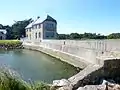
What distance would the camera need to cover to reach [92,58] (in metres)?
13.6

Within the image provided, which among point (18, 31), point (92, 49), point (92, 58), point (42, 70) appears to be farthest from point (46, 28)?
point (92, 58)

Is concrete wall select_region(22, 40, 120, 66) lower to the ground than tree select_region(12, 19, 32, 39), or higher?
lower

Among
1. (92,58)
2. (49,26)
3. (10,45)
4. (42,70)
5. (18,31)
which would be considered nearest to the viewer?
(92,58)

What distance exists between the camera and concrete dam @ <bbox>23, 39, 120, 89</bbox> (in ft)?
28.3

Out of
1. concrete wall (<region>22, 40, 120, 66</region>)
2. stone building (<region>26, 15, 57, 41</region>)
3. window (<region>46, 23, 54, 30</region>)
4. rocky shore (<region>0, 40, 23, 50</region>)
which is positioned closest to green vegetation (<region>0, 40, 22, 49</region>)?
rocky shore (<region>0, 40, 23, 50</region>)

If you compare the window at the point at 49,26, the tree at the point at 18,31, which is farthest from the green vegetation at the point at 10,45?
the tree at the point at 18,31

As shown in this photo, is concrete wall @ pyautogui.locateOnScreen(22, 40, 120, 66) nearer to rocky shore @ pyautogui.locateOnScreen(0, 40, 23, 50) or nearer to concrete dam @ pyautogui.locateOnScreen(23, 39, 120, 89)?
concrete dam @ pyautogui.locateOnScreen(23, 39, 120, 89)

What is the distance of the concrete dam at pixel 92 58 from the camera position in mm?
8617

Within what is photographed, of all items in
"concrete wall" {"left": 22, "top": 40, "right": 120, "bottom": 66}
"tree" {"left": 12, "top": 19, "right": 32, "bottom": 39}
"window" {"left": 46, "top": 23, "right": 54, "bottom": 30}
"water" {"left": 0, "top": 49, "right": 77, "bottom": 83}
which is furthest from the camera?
"tree" {"left": 12, "top": 19, "right": 32, "bottom": 39}

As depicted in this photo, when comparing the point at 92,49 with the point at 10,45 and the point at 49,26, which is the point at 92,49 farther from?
the point at 10,45

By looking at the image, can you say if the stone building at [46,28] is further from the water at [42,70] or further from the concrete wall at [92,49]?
the water at [42,70]

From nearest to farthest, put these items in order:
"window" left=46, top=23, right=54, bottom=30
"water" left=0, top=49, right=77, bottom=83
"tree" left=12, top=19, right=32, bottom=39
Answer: "water" left=0, top=49, right=77, bottom=83 → "window" left=46, top=23, right=54, bottom=30 → "tree" left=12, top=19, right=32, bottom=39

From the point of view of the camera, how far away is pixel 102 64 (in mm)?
8859

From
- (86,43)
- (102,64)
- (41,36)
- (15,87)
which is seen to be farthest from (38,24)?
(15,87)
